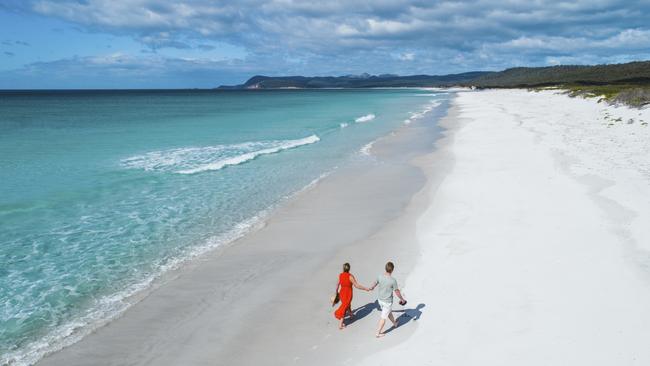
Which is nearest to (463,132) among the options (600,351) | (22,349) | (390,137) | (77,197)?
(390,137)

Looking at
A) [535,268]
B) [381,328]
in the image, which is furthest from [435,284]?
[535,268]

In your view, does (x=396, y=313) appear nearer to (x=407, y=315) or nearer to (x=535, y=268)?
(x=407, y=315)

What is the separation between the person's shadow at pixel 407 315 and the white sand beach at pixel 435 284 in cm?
4

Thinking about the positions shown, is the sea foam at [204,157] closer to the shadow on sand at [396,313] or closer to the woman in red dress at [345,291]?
the shadow on sand at [396,313]

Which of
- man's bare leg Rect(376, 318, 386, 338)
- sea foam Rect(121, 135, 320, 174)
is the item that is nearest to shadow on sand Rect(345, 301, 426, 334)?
man's bare leg Rect(376, 318, 386, 338)

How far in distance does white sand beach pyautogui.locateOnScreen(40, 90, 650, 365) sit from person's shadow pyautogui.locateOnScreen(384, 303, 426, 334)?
36 millimetres

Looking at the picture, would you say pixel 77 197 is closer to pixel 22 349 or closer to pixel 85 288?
pixel 85 288

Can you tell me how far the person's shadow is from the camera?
28.3ft

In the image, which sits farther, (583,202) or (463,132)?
(463,132)

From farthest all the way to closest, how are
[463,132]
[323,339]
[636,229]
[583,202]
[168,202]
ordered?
[463,132] → [168,202] → [583,202] → [636,229] → [323,339]

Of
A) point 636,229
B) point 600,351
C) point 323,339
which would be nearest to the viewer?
point 600,351

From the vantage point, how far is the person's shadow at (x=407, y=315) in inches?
340

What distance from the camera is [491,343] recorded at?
301 inches

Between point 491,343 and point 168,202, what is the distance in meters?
13.7
